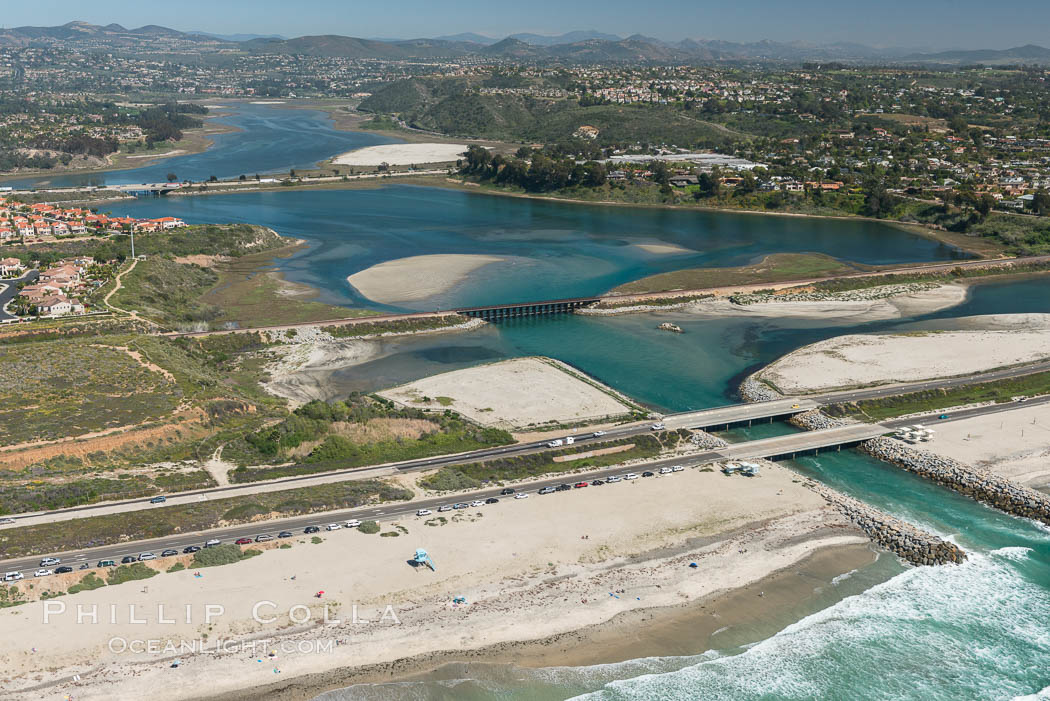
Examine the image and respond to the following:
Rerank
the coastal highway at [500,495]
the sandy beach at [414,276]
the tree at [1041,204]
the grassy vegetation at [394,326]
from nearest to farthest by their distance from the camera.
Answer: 1. the coastal highway at [500,495]
2. the grassy vegetation at [394,326]
3. the sandy beach at [414,276]
4. the tree at [1041,204]

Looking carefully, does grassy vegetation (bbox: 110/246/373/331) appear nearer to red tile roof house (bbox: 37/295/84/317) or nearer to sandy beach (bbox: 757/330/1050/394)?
red tile roof house (bbox: 37/295/84/317)

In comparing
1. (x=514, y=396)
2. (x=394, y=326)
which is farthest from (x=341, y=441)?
(x=394, y=326)

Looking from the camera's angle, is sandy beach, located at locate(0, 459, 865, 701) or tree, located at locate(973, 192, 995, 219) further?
tree, located at locate(973, 192, 995, 219)

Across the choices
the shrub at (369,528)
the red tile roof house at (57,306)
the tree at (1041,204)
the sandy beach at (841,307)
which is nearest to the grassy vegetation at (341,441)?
the shrub at (369,528)

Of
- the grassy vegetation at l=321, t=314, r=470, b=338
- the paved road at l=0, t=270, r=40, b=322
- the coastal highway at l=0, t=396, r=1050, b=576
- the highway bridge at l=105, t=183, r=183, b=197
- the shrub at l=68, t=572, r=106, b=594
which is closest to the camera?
the shrub at l=68, t=572, r=106, b=594

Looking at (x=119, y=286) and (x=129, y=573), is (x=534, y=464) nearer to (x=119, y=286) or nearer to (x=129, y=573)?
(x=129, y=573)

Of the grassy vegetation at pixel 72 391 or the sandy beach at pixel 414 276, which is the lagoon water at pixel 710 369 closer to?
the sandy beach at pixel 414 276

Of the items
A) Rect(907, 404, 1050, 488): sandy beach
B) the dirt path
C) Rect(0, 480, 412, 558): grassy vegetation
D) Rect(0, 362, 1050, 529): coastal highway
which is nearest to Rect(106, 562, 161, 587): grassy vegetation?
Rect(0, 480, 412, 558): grassy vegetation
